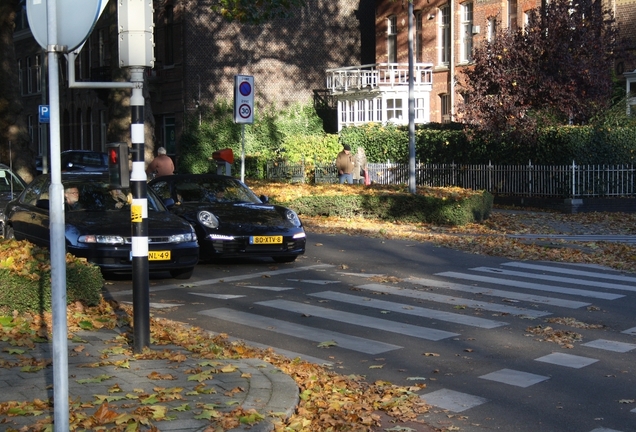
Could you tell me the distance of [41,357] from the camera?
26.4 ft

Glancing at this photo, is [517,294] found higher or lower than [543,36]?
lower

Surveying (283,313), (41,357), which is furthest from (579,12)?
(41,357)

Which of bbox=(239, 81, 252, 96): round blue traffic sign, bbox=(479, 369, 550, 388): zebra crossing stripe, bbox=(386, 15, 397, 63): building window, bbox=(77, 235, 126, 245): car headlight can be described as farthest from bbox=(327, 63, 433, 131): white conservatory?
bbox=(479, 369, 550, 388): zebra crossing stripe

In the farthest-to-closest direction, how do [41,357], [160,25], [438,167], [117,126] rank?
[160,25] < [438,167] < [117,126] < [41,357]

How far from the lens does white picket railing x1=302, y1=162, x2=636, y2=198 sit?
28656 millimetres

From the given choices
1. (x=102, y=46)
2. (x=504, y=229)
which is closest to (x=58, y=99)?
(x=504, y=229)

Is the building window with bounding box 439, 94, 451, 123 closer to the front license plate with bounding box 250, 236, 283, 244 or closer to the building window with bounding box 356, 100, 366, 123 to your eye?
the building window with bounding box 356, 100, 366, 123

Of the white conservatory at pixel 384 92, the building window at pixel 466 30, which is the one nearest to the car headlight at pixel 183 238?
the white conservatory at pixel 384 92

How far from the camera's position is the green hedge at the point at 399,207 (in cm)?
2244

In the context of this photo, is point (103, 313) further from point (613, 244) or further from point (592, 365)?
point (613, 244)

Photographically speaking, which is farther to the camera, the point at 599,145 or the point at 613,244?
the point at 599,145

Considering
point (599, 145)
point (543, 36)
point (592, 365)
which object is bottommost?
point (592, 365)

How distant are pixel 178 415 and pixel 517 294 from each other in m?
7.05

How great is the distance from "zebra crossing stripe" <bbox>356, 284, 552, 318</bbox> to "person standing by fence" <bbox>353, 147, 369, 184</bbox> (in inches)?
764
